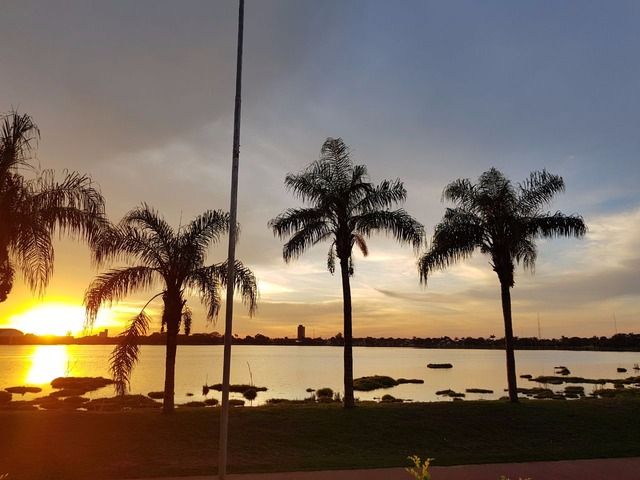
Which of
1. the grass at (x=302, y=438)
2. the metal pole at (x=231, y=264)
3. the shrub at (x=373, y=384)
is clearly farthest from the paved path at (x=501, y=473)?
the shrub at (x=373, y=384)

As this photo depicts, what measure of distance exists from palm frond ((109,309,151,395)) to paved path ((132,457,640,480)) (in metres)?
6.73

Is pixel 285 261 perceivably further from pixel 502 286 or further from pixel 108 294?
pixel 502 286

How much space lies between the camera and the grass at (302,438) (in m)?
12.8

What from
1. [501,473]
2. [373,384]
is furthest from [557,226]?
[373,384]

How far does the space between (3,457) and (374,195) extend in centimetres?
1539

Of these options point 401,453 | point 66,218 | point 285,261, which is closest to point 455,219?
point 285,261

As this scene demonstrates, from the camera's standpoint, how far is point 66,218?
52.0 ft

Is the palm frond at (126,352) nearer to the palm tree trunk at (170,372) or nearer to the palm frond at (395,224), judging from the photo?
the palm tree trunk at (170,372)

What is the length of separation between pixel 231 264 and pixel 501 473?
816cm

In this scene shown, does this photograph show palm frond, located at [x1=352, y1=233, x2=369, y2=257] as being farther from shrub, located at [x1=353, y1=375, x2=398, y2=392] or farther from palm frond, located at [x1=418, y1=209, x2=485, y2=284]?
shrub, located at [x1=353, y1=375, x2=398, y2=392]

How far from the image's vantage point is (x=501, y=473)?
40.8ft

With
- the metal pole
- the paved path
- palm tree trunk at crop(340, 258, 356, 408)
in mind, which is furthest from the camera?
palm tree trunk at crop(340, 258, 356, 408)

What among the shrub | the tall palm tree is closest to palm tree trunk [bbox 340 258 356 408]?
the tall palm tree

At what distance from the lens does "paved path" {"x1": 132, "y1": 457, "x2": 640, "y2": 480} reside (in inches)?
463
